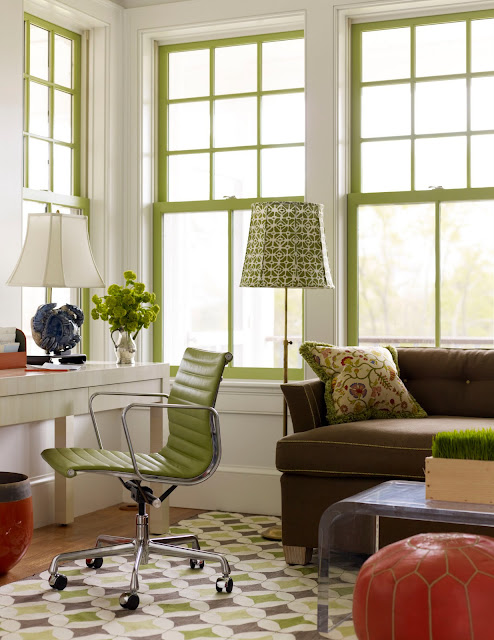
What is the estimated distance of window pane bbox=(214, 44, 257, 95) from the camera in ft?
15.9

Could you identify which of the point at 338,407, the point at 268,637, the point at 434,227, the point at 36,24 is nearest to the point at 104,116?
the point at 36,24

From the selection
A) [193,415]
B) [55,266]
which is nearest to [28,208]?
[55,266]

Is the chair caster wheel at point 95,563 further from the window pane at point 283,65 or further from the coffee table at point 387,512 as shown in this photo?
the window pane at point 283,65

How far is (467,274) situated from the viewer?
443 cm

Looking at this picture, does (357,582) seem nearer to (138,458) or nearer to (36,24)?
(138,458)

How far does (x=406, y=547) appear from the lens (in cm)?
218

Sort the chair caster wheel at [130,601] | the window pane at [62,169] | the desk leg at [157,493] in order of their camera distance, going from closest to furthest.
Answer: the chair caster wheel at [130,601]
the desk leg at [157,493]
the window pane at [62,169]

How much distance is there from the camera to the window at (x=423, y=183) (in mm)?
4410

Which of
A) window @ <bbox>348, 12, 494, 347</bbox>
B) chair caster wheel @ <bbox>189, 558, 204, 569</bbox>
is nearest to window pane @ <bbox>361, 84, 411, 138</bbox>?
window @ <bbox>348, 12, 494, 347</bbox>

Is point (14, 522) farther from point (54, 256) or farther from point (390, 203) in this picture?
point (390, 203)

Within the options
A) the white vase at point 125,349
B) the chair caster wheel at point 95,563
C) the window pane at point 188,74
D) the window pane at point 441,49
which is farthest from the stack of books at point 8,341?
the window pane at point 441,49

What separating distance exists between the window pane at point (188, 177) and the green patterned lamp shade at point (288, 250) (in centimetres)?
101

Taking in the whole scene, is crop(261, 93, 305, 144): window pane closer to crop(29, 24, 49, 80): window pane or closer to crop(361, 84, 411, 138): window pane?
crop(361, 84, 411, 138): window pane

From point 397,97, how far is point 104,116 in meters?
1.60
